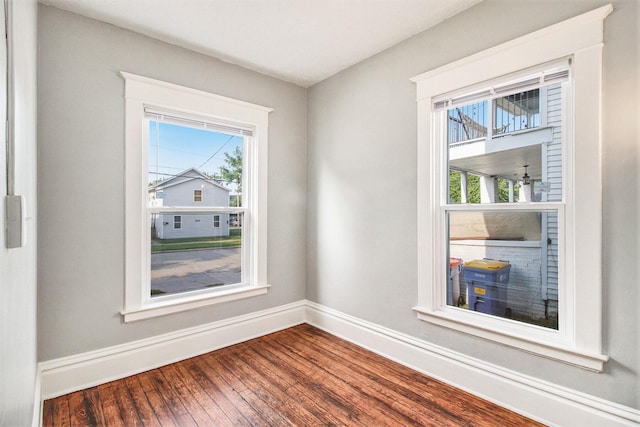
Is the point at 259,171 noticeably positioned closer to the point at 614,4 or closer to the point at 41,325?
the point at 41,325

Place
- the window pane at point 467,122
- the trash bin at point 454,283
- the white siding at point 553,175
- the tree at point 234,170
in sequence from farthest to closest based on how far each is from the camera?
1. the tree at point 234,170
2. the trash bin at point 454,283
3. the window pane at point 467,122
4. the white siding at point 553,175

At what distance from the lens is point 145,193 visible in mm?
2559

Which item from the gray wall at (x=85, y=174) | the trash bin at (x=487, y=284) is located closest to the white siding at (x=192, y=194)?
the gray wall at (x=85, y=174)

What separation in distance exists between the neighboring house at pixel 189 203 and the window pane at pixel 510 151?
6.80ft

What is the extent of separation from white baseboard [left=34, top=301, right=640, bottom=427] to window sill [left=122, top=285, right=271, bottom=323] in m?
0.19

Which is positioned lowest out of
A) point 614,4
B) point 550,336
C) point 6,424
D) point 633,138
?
point 550,336

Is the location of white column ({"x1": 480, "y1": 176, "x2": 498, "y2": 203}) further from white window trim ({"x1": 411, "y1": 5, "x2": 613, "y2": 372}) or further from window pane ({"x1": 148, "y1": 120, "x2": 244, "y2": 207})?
window pane ({"x1": 148, "y1": 120, "x2": 244, "y2": 207})

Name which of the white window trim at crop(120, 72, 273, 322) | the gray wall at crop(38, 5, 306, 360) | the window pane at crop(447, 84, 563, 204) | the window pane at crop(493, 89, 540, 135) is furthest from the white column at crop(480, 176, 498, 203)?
the gray wall at crop(38, 5, 306, 360)

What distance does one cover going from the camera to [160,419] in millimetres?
1911

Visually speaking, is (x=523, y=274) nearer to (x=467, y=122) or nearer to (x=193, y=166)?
(x=467, y=122)

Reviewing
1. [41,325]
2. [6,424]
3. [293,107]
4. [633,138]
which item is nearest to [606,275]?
[633,138]

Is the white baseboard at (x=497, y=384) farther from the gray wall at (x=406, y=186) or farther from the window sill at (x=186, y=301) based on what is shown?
the window sill at (x=186, y=301)

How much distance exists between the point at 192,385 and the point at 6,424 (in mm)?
1752

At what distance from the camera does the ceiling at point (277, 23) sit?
7.14 feet
